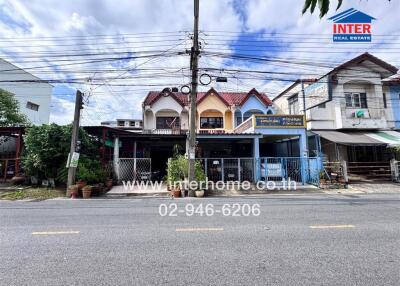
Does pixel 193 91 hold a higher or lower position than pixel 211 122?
lower

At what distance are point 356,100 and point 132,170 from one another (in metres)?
17.8

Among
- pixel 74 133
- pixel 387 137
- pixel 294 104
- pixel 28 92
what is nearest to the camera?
pixel 74 133

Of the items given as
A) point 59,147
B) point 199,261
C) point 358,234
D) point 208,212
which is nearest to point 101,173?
point 59,147

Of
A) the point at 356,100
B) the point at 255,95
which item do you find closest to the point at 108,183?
the point at 255,95

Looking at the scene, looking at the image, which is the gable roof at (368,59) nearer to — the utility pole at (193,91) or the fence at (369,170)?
the fence at (369,170)

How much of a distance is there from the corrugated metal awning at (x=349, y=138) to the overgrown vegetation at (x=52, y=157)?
14.8 m

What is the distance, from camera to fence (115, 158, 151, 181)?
611 inches

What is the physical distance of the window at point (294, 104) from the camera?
64.4 feet

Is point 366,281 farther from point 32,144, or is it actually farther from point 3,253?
point 32,144

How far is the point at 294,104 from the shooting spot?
20.2 meters

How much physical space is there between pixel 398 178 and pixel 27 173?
23.3 meters

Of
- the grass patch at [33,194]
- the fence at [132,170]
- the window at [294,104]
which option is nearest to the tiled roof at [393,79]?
the window at [294,104]

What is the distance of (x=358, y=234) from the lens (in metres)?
5.18

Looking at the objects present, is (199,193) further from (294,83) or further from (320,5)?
(294,83)
